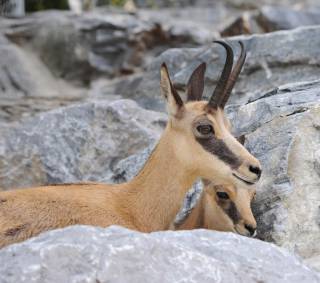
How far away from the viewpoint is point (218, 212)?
348 inches

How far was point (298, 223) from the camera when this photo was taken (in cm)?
851

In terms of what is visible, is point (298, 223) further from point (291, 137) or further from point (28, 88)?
point (28, 88)

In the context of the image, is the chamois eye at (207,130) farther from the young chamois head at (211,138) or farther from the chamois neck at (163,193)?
the chamois neck at (163,193)

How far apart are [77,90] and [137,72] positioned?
1512 mm

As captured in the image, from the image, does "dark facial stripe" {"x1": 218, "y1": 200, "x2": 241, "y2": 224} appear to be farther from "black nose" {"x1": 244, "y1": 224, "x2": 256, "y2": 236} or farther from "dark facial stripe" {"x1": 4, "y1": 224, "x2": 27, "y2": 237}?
"dark facial stripe" {"x1": 4, "y1": 224, "x2": 27, "y2": 237}

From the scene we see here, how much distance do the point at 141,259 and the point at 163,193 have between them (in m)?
2.86

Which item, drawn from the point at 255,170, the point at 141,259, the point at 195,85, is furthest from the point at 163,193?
the point at 141,259

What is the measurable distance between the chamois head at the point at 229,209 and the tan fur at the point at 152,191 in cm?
35

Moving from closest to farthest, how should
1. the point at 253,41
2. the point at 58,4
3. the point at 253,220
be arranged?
the point at 253,220 < the point at 253,41 < the point at 58,4

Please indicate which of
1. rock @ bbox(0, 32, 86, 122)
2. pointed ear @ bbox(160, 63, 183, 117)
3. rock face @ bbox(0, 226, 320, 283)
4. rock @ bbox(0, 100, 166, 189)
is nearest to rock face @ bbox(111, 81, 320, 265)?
pointed ear @ bbox(160, 63, 183, 117)

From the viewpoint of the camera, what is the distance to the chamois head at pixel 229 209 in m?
8.41

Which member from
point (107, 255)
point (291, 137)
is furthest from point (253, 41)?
point (107, 255)

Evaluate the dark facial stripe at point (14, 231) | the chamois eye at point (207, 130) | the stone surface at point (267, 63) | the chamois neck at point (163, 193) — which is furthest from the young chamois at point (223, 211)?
the stone surface at point (267, 63)

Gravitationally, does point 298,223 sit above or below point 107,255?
below
